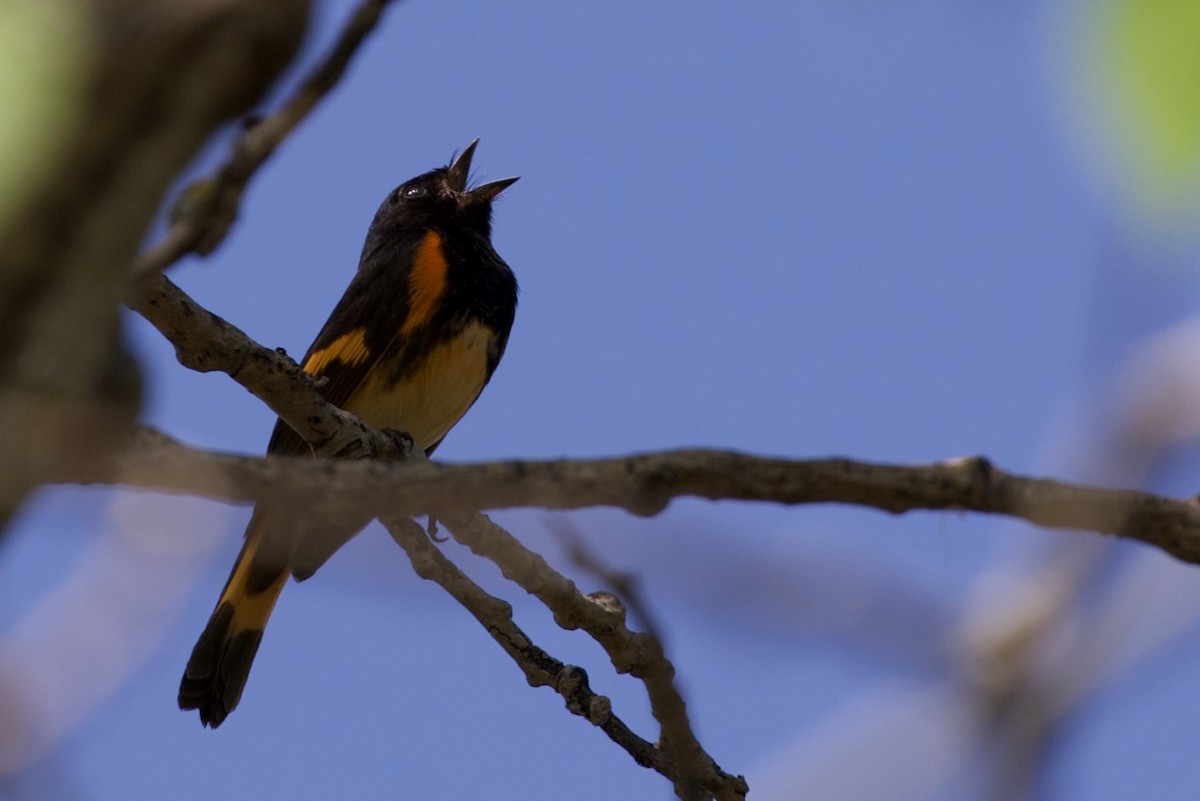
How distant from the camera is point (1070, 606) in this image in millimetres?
993

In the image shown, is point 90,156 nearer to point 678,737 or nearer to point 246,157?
point 246,157

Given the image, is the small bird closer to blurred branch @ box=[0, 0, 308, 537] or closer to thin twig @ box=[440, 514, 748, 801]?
thin twig @ box=[440, 514, 748, 801]

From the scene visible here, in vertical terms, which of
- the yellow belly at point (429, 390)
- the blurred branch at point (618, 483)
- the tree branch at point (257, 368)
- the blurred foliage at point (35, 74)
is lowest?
the blurred foliage at point (35, 74)

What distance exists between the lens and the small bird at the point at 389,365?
14.3 feet

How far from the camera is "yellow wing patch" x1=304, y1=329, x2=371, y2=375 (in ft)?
15.8

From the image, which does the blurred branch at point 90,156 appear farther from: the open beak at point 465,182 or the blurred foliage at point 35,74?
the open beak at point 465,182

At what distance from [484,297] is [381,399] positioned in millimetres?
579

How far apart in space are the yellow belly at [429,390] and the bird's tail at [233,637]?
0.57 metres

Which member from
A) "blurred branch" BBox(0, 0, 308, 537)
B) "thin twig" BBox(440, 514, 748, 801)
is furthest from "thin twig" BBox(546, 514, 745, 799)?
"blurred branch" BBox(0, 0, 308, 537)

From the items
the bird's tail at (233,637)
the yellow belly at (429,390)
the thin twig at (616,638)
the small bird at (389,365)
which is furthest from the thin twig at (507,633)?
the yellow belly at (429,390)

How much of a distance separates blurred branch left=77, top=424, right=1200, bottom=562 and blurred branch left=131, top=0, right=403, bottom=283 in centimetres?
24

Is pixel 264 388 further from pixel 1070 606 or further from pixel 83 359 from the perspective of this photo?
pixel 1070 606

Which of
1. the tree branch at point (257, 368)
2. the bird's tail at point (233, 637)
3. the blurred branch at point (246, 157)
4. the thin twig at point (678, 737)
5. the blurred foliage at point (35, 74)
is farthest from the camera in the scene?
the bird's tail at point (233, 637)

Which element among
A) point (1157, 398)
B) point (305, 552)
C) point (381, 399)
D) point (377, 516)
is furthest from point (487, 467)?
point (381, 399)
